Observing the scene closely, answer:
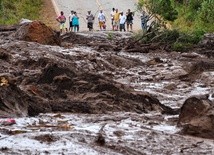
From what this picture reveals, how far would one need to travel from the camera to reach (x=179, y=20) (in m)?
37.1

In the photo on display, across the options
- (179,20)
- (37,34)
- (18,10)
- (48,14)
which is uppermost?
(18,10)

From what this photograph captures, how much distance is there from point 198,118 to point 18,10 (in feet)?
101

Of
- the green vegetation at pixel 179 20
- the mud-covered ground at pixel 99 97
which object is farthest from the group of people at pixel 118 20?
the mud-covered ground at pixel 99 97

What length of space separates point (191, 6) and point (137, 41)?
1113 centimetres

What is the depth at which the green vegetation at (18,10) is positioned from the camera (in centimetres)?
3756

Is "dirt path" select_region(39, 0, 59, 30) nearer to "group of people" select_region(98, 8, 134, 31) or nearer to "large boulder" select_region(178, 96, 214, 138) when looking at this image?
"group of people" select_region(98, 8, 134, 31)

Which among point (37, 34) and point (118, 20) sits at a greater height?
point (118, 20)

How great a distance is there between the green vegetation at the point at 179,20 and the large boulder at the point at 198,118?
14981mm

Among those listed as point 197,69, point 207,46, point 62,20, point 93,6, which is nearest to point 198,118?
point 197,69

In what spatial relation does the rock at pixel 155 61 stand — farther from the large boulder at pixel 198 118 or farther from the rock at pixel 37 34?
the large boulder at pixel 198 118

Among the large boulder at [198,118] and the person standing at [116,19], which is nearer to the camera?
the large boulder at [198,118]

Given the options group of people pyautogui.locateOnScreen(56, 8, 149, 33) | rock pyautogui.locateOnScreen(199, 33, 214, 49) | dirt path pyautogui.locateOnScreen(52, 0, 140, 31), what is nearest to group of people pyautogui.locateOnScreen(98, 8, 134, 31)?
group of people pyautogui.locateOnScreen(56, 8, 149, 33)

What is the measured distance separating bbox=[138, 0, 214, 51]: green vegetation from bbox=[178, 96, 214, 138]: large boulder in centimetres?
1498

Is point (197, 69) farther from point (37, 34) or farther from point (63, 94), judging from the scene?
point (63, 94)
